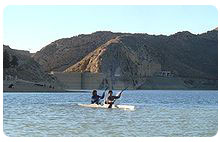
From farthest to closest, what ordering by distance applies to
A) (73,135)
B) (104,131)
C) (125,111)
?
(125,111), (104,131), (73,135)

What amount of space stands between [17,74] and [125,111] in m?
91.2

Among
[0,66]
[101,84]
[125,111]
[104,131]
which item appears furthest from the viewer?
Result: [101,84]

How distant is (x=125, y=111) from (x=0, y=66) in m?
21.5

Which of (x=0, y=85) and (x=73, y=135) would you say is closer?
(x=0, y=85)

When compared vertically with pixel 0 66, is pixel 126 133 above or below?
below

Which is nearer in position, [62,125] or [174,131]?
[174,131]

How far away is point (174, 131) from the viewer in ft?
82.0

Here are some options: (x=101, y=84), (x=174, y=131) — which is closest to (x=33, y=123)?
(x=174, y=131)

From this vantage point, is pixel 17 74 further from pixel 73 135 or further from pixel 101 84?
pixel 73 135

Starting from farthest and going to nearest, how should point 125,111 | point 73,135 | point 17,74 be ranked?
point 17,74 → point 125,111 → point 73,135

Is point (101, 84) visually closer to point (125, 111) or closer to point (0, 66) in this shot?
point (125, 111)

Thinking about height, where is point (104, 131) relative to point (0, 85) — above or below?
below

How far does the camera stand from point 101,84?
174375 millimetres
